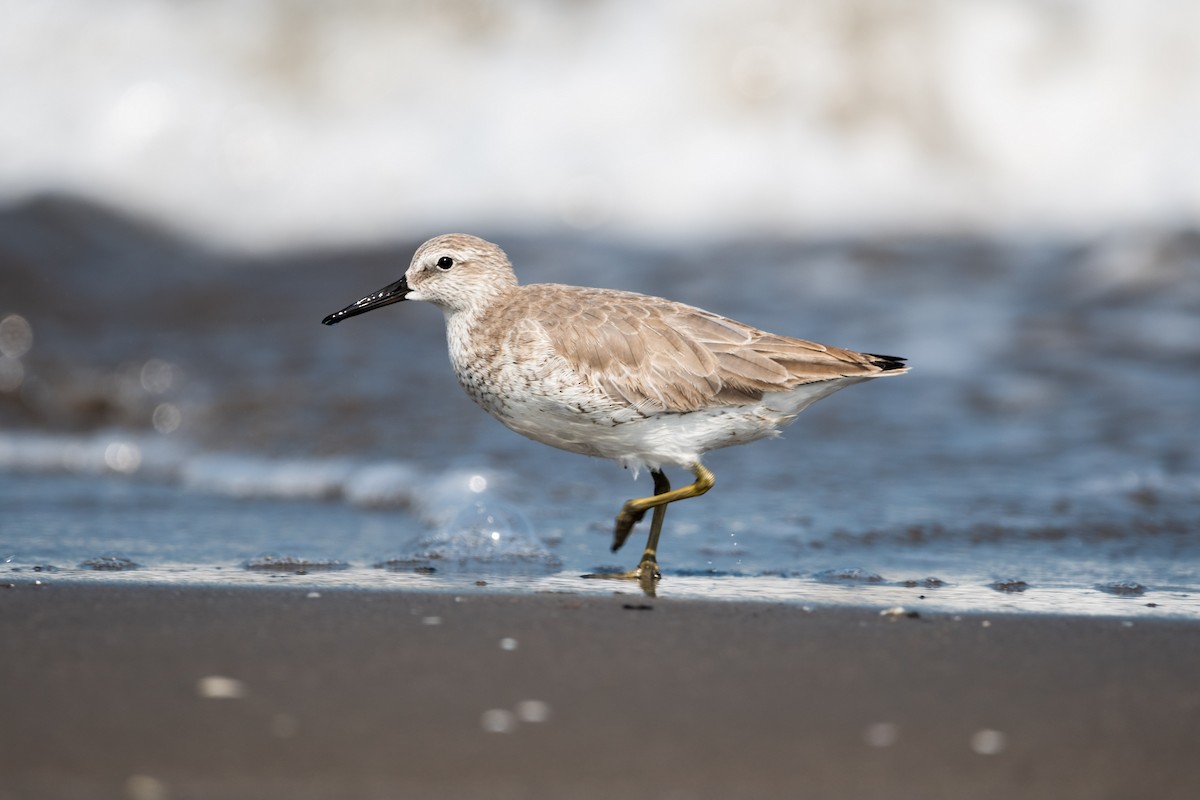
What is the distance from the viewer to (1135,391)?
28.1 ft

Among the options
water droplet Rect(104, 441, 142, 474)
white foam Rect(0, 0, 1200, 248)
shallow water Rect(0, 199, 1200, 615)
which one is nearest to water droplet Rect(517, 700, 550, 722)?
shallow water Rect(0, 199, 1200, 615)

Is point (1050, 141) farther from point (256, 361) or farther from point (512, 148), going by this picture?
point (256, 361)

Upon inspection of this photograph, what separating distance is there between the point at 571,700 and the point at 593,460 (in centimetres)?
462

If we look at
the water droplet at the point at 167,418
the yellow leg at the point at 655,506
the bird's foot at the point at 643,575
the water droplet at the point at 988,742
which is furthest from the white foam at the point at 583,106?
the water droplet at the point at 988,742

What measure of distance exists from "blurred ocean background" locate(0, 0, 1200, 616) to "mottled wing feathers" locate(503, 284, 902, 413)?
757mm

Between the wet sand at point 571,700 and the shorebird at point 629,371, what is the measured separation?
3.42 ft

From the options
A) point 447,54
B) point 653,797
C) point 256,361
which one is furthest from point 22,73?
point 653,797

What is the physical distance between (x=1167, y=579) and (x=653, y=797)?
347cm

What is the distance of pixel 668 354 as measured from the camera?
5.62 m

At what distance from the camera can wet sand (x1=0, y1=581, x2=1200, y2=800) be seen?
3.05 m

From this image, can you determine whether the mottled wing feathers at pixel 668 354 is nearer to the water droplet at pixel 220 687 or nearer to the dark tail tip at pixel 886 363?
the dark tail tip at pixel 886 363

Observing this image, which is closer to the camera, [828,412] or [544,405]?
[544,405]

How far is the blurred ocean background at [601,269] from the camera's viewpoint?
250 inches

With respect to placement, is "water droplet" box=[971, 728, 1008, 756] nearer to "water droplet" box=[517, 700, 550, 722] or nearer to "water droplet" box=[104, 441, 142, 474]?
"water droplet" box=[517, 700, 550, 722]
